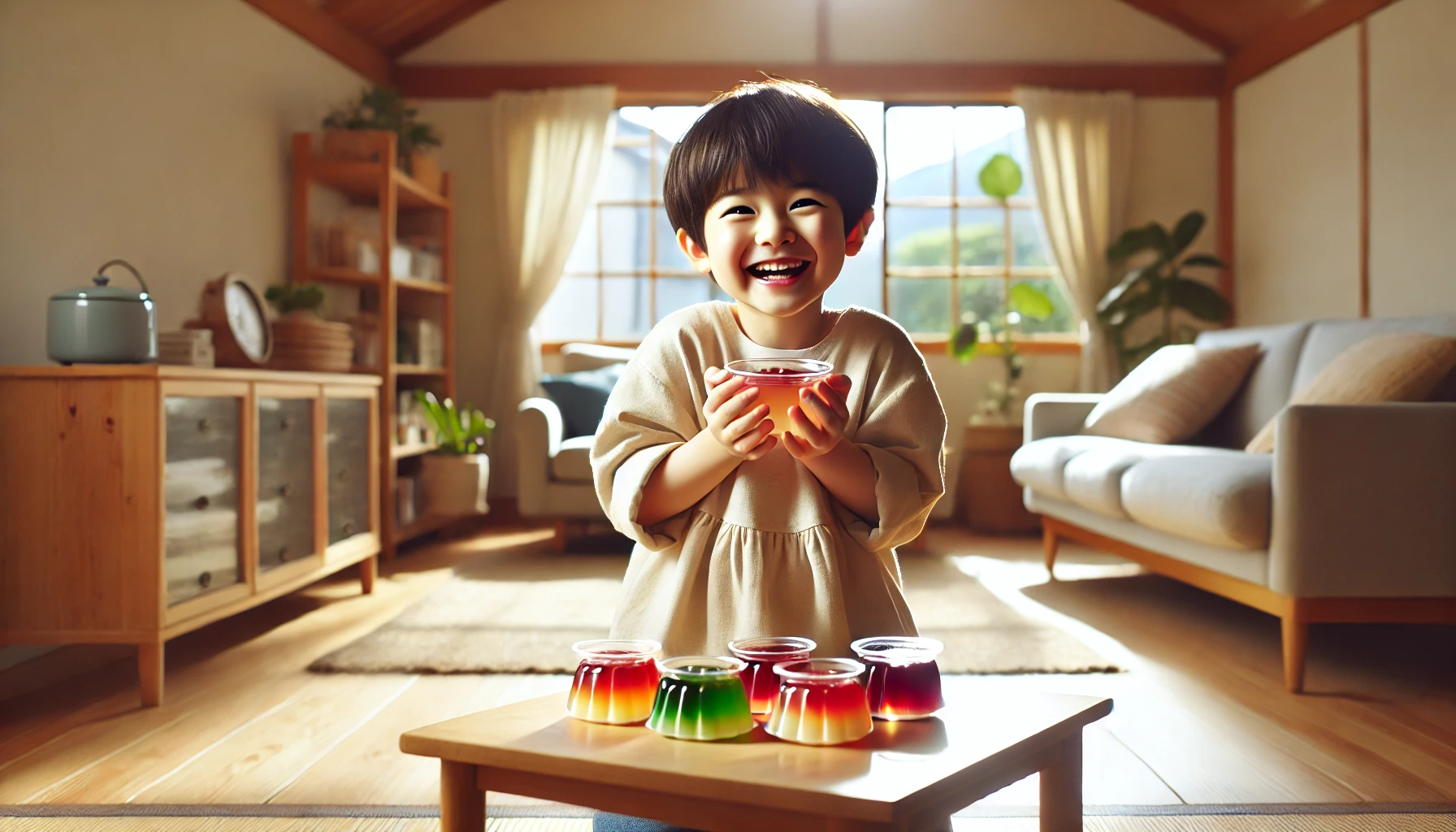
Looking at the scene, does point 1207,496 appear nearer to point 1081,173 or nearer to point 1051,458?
point 1051,458

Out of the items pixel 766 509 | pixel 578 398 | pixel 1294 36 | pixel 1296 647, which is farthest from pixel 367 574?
pixel 1294 36

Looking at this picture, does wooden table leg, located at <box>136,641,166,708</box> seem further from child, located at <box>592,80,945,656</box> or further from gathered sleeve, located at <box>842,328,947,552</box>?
gathered sleeve, located at <box>842,328,947,552</box>

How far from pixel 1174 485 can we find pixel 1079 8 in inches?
151

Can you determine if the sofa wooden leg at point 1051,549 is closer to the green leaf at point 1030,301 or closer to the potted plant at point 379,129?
the green leaf at point 1030,301

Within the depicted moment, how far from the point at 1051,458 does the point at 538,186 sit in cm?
313

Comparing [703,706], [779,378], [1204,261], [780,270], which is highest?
[1204,261]

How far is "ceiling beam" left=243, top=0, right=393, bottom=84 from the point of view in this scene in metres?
4.31

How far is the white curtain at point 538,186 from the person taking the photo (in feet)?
18.5

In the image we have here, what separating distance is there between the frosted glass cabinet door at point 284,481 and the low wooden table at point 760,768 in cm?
215

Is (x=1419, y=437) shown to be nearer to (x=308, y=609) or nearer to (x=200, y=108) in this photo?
(x=308, y=609)

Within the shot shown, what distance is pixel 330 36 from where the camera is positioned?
15.8 feet

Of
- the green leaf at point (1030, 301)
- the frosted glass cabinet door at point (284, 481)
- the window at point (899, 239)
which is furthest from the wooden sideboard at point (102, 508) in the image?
the green leaf at point (1030, 301)

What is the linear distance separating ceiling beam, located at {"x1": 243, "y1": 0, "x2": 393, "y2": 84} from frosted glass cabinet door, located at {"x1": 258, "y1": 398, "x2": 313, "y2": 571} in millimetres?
1951

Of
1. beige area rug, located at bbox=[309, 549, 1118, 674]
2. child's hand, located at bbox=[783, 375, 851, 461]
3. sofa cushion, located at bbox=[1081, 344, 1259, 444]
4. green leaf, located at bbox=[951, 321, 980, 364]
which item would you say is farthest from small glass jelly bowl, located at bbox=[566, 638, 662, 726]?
green leaf, located at bbox=[951, 321, 980, 364]
